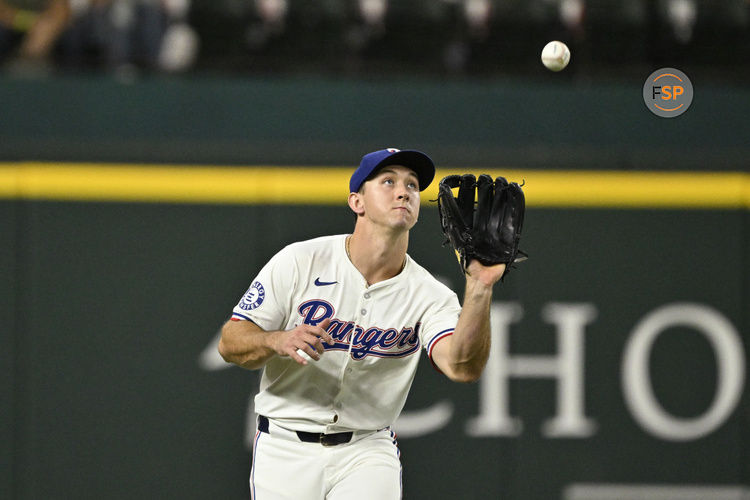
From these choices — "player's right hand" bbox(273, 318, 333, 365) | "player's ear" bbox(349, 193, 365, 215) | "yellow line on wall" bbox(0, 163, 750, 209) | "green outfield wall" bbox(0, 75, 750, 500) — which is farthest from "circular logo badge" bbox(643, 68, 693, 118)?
"player's right hand" bbox(273, 318, 333, 365)

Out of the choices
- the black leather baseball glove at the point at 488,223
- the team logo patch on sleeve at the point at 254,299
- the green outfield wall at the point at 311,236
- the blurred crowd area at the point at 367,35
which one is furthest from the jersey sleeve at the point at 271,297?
the blurred crowd area at the point at 367,35

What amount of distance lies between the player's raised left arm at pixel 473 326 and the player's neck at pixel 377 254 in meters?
0.52

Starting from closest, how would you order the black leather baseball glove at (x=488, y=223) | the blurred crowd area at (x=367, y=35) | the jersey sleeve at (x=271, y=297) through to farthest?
1. the black leather baseball glove at (x=488, y=223)
2. the jersey sleeve at (x=271, y=297)
3. the blurred crowd area at (x=367, y=35)

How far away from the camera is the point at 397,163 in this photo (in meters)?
3.99

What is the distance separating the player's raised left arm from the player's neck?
0.52m

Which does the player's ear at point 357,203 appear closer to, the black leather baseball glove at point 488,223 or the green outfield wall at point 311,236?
the black leather baseball glove at point 488,223

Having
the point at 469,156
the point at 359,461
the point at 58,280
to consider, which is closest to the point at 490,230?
the point at 359,461

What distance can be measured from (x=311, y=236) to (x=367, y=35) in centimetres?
156

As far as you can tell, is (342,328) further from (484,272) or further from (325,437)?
(484,272)

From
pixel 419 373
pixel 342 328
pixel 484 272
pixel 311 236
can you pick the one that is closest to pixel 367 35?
pixel 311 236

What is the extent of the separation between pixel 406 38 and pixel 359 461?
3937 mm

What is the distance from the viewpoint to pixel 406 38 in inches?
283

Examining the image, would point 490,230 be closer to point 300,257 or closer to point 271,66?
point 300,257

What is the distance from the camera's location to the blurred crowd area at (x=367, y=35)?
692 cm
